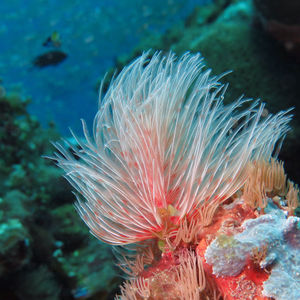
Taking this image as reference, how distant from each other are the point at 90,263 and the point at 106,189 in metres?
4.02

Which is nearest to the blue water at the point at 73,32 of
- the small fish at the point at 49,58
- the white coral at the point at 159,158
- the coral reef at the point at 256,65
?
the small fish at the point at 49,58

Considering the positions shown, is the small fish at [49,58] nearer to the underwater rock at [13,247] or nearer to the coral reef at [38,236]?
the coral reef at [38,236]

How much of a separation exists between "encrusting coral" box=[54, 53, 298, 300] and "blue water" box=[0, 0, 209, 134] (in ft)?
93.3

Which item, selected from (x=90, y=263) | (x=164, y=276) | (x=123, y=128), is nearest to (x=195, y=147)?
(x=123, y=128)

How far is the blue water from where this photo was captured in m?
34.1

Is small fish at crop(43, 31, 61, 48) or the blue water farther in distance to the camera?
the blue water

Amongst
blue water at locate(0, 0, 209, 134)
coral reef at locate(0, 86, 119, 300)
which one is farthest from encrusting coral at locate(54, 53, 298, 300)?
blue water at locate(0, 0, 209, 134)

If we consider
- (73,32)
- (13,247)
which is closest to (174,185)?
(13,247)

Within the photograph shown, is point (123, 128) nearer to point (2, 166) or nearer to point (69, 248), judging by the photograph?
point (69, 248)

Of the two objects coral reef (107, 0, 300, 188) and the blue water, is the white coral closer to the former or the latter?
coral reef (107, 0, 300, 188)

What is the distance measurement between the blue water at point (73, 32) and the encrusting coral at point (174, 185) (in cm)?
2843

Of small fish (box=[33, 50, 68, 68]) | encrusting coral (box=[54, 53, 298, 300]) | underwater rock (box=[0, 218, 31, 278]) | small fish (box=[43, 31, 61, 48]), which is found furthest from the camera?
small fish (box=[33, 50, 68, 68])

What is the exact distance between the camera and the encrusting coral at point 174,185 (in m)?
2.20

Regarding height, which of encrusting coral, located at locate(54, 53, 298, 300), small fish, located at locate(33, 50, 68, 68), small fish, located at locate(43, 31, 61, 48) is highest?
small fish, located at locate(43, 31, 61, 48)
